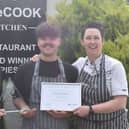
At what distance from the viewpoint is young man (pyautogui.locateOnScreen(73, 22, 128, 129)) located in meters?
3.37

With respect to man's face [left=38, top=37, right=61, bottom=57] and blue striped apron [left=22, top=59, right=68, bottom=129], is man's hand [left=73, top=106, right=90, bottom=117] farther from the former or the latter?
man's face [left=38, top=37, right=61, bottom=57]

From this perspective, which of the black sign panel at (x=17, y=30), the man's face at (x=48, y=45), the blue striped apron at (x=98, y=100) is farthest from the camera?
the black sign panel at (x=17, y=30)

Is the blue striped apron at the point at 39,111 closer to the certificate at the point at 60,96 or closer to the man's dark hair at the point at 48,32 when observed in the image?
the certificate at the point at 60,96

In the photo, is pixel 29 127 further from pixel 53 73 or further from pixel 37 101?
pixel 53 73

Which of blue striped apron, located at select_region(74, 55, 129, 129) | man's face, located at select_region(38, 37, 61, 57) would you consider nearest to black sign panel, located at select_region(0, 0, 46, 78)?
blue striped apron, located at select_region(74, 55, 129, 129)

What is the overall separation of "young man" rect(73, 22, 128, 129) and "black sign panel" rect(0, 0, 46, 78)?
5.06 ft

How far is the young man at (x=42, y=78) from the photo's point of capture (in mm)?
3307

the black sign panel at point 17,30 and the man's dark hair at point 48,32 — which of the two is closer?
the man's dark hair at point 48,32

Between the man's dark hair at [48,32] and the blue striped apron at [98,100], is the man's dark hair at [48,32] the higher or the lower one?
the higher one

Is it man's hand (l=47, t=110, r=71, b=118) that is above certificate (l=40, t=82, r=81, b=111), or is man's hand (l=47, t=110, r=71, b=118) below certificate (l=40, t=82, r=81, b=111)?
below

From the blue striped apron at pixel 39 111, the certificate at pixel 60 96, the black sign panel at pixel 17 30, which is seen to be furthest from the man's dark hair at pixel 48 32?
the black sign panel at pixel 17 30

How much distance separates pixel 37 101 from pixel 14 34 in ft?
5.71

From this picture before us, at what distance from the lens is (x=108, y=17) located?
448cm

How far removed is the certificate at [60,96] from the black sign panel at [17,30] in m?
1.62
